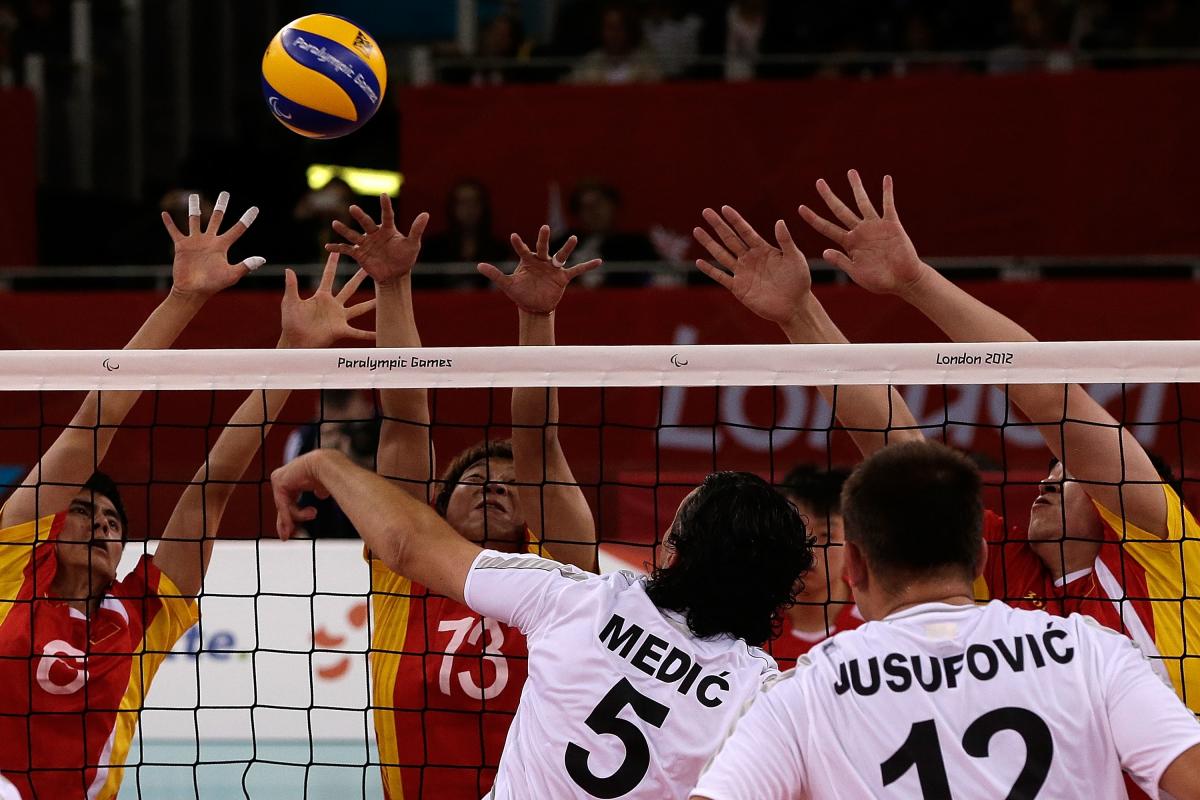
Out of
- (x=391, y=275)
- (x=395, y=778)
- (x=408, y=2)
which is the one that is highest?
(x=408, y=2)

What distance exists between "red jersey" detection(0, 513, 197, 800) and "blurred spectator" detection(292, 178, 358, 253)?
20.1 feet

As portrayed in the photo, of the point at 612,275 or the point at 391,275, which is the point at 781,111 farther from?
the point at 391,275

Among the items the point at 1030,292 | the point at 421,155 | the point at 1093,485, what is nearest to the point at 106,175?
the point at 421,155

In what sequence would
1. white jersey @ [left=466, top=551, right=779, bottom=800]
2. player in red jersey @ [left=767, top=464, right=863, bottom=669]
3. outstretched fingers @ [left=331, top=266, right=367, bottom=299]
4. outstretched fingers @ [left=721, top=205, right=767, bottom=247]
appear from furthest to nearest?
player in red jersey @ [left=767, top=464, right=863, bottom=669], outstretched fingers @ [left=331, top=266, right=367, bottom=299], outstretched fingers @ [left=721, top=205, right=767, bottom=247], white jersey @ [left=466, top=551, right=779, bottom=800]

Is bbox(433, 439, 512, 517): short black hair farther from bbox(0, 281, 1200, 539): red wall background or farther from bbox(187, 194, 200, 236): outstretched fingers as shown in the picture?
bbox(0, 281, 1200, 539): red wall background

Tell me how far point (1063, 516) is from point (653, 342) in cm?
552

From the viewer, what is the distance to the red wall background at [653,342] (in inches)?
377

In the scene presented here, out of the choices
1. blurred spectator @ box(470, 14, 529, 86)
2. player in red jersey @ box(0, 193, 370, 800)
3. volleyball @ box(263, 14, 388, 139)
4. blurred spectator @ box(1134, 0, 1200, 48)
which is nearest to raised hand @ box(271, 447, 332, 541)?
player in red jersey @ box(0, 193, 370, 800)

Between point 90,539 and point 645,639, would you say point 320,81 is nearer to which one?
point 90,539

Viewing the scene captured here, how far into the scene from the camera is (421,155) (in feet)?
35.1

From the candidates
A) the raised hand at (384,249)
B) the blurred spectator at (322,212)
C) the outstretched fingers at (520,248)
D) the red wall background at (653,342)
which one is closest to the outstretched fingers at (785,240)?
the outstretched fingers at (520,248)

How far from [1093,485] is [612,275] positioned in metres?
6.48

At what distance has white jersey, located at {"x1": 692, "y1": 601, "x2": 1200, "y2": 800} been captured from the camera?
266cm

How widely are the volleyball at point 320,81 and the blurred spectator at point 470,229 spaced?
4567 millimetres
